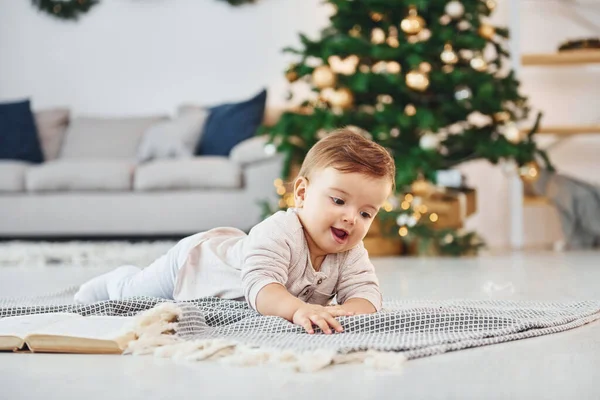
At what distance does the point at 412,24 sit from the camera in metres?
3.29

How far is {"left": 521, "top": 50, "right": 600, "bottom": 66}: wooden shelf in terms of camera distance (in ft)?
13.5

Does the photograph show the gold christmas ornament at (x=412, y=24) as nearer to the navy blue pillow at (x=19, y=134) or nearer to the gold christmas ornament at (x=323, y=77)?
the gold christmas ornament at (x=323, y=77)

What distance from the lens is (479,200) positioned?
4.66 m

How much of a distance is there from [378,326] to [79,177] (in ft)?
9.79

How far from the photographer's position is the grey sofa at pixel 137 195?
3.97 m

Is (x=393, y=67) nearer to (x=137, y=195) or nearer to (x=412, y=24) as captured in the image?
(x=412, y=24)

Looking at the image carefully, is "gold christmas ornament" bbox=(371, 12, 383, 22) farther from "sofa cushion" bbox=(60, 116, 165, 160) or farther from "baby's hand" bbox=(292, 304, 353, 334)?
"baby's hand" bbox=(292, 304, 353, 334)

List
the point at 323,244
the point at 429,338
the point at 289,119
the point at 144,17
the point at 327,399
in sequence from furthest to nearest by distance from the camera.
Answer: the point at 144,17, the point at 289,119, the point at 323,244, the point at 429,338, the point at 327,399

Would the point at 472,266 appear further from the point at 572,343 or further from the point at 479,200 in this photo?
the point at 479,200

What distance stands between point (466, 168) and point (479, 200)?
0.20 metres

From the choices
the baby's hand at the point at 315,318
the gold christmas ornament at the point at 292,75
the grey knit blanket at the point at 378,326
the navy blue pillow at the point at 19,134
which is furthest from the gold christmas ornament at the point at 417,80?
the navy blue pillow at the point at 19,134

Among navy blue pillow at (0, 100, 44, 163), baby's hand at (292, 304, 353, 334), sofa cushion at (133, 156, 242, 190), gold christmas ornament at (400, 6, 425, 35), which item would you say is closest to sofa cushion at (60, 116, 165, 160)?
navy blue pillow at (0, 100, 44, 163)

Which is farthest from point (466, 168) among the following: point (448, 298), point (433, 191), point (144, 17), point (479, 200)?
point (448, 298)

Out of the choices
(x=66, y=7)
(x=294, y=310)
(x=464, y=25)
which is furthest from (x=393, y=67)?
(x=66, y=7)
